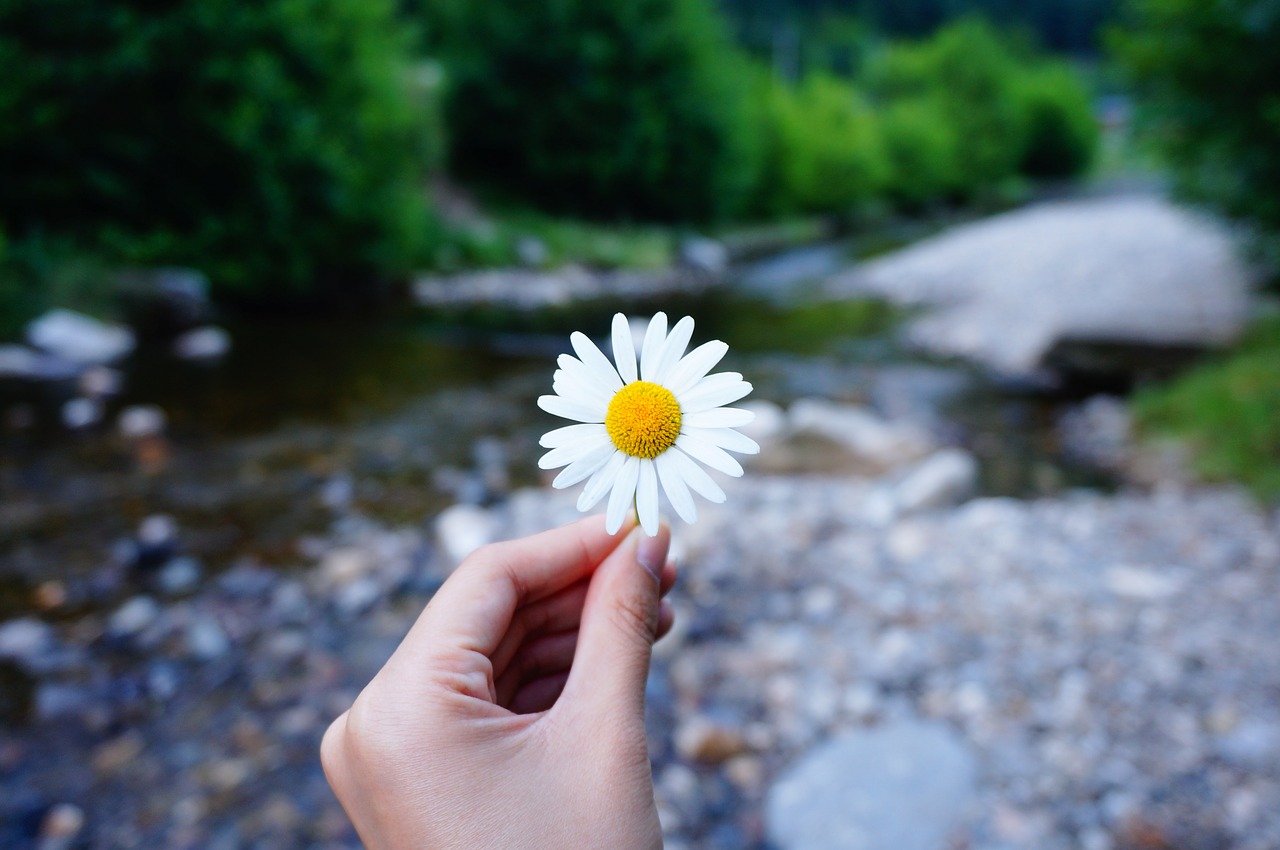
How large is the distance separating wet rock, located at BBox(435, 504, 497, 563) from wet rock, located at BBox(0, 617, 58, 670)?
6.64 feet

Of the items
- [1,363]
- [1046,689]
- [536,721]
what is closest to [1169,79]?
[1046,689]

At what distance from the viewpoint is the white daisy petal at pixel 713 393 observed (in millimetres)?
1378

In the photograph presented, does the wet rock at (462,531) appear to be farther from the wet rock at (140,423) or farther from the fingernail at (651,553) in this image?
the wet rock at (140,423)

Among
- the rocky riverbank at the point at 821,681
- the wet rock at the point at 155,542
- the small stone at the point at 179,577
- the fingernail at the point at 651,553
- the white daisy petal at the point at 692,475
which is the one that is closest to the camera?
the white daisy petal at the point at 692,475

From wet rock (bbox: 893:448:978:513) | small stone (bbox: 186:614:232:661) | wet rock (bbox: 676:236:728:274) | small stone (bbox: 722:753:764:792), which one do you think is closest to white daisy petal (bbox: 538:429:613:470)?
small stone (bbox: 722:753:764:792)

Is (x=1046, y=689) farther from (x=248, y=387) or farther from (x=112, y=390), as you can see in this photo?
(x=112, y=390)

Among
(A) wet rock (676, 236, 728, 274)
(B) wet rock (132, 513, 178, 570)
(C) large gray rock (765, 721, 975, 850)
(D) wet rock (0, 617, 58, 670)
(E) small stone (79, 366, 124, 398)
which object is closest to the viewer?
(C) large gray rock (765, 721, 975, 850)

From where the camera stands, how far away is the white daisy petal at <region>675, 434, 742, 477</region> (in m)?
1.31

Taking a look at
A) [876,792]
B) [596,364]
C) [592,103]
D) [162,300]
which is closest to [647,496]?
[596,364]

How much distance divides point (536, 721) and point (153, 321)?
38.1ft

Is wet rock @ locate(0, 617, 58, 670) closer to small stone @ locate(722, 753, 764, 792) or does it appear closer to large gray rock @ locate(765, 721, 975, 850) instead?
small stone @ locate(722, 753, 764, 792)

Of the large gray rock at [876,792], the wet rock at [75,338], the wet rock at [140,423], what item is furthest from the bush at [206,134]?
the large gray rock at [876,792]

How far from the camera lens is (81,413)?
7410 mm

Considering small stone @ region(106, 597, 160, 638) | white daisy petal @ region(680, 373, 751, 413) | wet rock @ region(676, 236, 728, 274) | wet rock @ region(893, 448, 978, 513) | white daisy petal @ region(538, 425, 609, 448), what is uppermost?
wet rock @ region(676, 236, 728, 274)
